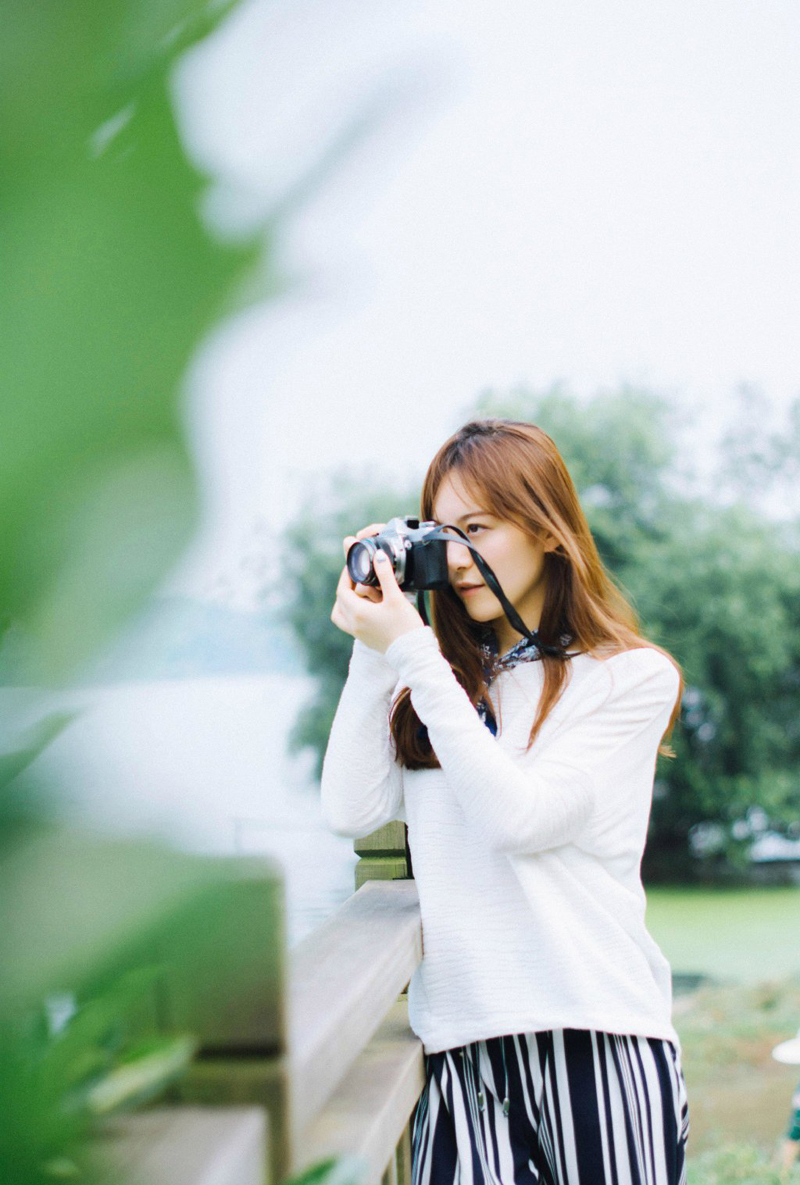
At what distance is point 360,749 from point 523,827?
241 mm

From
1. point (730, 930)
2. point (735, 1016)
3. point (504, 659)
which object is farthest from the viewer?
→ point (730, 930)

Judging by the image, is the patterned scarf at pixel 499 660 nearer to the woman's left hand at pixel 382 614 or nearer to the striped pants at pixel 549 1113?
the woman's left hand at pixel 382 614

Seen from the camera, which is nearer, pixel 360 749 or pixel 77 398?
pixel 77 398

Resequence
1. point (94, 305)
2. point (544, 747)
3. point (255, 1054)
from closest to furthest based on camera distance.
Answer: point (94, 305) → point (255, 1054) → point (544, 747)

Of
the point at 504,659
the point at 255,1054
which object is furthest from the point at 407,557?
the point at 255,1054

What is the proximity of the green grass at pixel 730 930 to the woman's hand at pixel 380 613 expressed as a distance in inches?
231

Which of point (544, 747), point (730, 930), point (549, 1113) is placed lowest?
point (730, 930)

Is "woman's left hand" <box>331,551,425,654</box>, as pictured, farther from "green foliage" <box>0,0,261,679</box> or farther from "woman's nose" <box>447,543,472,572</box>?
"green foliage" <box>0,0,261,679</box>

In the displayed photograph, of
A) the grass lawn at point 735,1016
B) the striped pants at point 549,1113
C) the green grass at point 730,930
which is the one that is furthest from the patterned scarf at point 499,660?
the green grass at point 730,930

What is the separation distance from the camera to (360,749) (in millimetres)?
1155

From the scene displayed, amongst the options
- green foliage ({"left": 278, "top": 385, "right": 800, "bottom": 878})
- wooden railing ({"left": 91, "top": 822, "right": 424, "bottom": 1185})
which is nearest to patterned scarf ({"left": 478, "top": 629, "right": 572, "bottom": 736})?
wooden railing ({"left": 91, "top": 822, "right": 424, "bottom": 1185})

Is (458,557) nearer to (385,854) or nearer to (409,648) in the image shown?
(409,648)

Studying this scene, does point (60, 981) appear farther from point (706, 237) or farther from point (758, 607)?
point (706, 237)

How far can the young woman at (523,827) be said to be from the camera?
1.00 m
